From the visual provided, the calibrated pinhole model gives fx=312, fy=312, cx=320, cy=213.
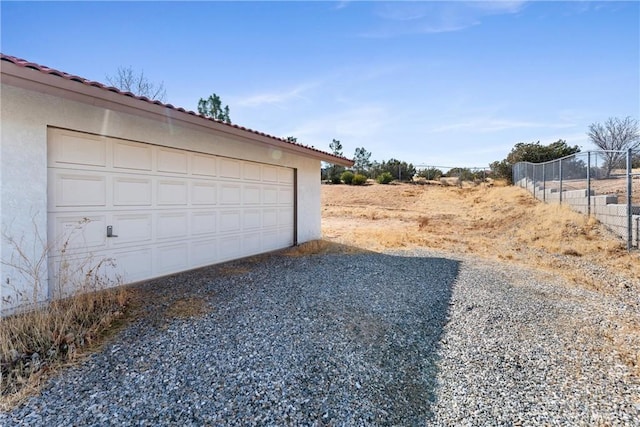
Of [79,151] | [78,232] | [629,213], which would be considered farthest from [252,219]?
[629,213]

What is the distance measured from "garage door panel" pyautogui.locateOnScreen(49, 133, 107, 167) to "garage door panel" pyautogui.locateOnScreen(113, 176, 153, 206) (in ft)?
1.21

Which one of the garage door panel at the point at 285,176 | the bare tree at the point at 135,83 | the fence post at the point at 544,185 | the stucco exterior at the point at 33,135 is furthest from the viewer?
the bare tree at the point at 135,83

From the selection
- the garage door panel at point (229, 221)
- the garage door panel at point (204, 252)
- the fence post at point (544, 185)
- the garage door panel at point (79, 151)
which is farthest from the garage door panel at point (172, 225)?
the fence post at point (544, 185)

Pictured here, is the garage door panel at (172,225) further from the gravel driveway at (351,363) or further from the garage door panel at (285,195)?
the garage door panel at (285,195)

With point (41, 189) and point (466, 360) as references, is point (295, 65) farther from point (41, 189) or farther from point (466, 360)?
point (466, 360)

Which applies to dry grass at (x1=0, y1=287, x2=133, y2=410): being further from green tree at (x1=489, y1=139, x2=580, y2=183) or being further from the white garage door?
green tree at (x1=489, y1=139, x2=580, y2=183)

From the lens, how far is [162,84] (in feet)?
62.8

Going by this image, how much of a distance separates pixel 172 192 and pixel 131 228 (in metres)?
0.97

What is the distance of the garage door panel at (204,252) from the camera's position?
244 inches

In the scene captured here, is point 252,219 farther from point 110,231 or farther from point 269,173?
point 110,231

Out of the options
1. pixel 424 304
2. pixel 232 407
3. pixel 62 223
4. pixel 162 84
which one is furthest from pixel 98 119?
pixel 162 84

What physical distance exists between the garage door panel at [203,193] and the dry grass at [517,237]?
4438 millimetres

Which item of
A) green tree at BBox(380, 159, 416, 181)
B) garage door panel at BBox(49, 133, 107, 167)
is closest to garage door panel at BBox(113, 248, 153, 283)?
garage door panel at BBox(49, 133, 107, 167)

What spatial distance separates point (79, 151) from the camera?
4.45m
